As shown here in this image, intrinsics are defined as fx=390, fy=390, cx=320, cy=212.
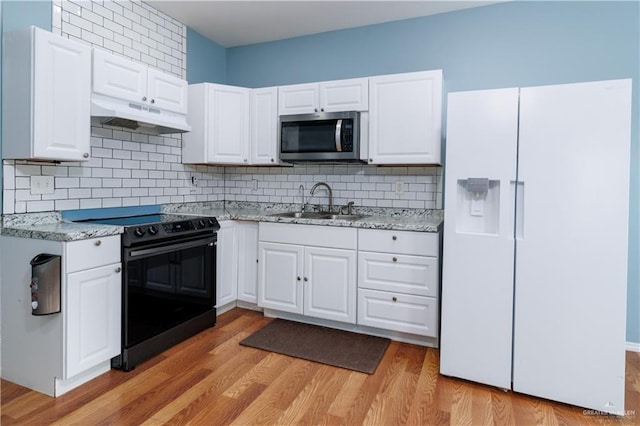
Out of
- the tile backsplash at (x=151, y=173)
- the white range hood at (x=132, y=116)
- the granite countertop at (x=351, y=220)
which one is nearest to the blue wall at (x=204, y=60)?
the tile backsplash at (x=151, y=173)

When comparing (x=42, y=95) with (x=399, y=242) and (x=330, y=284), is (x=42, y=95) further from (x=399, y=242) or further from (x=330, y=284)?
(x=399, y=242)

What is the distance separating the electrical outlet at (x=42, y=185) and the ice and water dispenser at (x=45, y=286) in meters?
0.63

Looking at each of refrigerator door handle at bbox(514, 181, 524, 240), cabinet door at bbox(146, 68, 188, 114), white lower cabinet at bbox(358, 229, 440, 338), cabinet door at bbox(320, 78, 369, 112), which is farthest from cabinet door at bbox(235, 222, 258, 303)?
refrigerator door handle at bbox(514, 181, 524, 240)

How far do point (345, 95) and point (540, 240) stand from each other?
1.84 metres

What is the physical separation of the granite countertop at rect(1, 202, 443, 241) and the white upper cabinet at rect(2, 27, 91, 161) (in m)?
0.41

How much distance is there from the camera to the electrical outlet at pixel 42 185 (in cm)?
244

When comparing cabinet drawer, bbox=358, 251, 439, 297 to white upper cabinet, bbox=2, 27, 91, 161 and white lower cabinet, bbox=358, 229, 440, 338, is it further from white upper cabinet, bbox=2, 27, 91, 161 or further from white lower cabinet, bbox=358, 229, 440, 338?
white upper cabinet, bbox=2, 27, 91, 161

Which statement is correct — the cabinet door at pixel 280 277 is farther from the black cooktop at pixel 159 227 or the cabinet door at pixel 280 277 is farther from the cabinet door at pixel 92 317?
the cabinet door at pixel 92 317

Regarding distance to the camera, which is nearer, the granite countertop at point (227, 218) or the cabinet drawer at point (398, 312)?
the granite countertop at point (227, 218)

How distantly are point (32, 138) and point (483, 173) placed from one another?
254cm

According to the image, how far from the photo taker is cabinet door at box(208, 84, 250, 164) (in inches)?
136

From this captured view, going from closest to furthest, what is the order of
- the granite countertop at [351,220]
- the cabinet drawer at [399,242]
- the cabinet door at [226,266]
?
1. the cabinet drawer at [399,242]
2. the granite countertop at [351,220]
3. the cabinet door at [226,266]

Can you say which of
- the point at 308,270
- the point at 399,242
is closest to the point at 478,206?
the point at 399,242

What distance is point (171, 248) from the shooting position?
2639 mm
